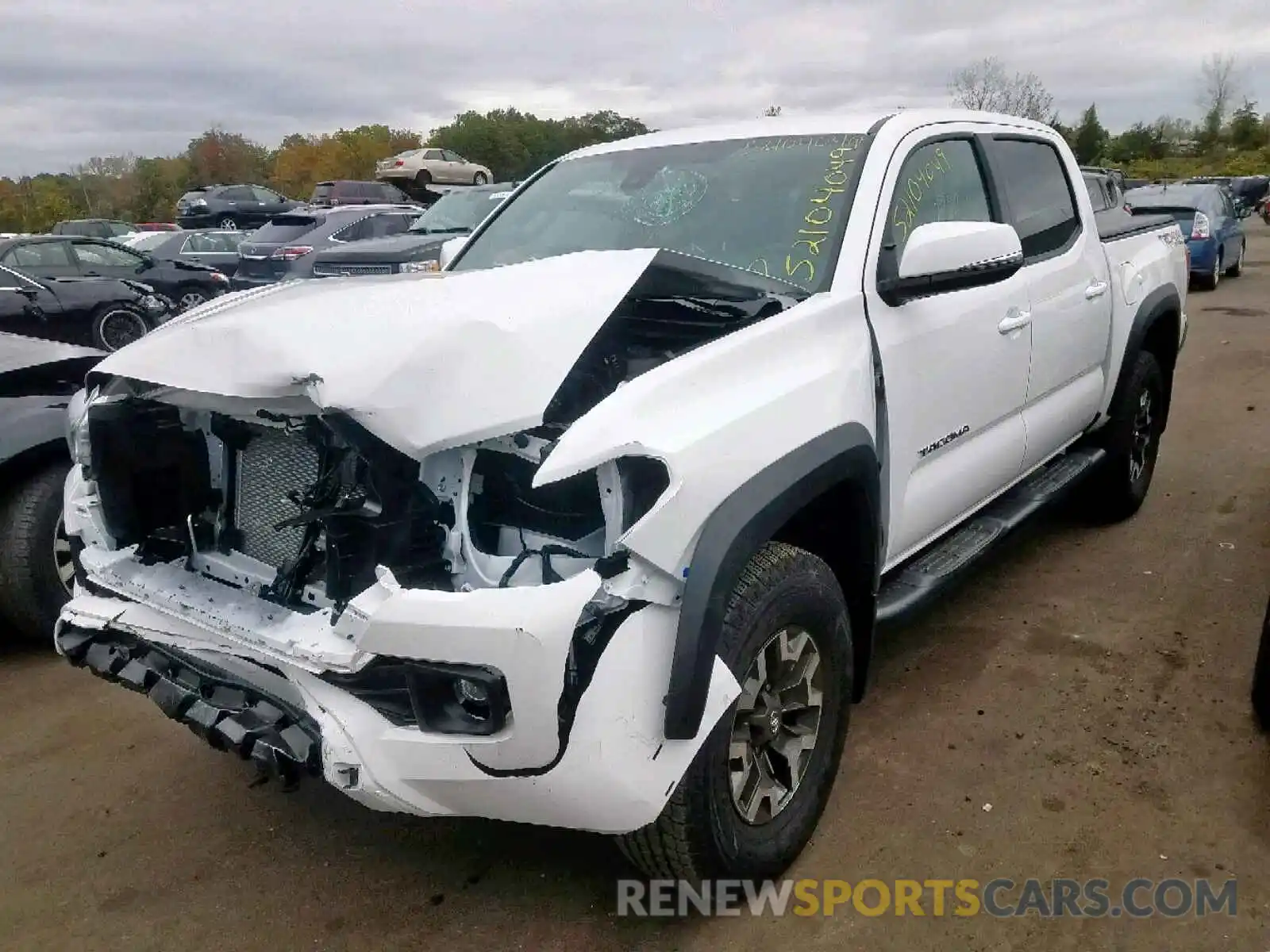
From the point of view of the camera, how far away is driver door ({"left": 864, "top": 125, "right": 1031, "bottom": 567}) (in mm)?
3006

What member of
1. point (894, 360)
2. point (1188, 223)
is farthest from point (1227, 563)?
point (1188, 223)

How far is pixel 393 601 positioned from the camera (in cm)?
202

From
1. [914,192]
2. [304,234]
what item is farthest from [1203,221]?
[914,192]

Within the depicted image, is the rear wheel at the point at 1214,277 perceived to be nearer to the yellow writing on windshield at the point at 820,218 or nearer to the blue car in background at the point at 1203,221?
the blue car in background at the point at 1203,221

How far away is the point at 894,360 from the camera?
2955 mm

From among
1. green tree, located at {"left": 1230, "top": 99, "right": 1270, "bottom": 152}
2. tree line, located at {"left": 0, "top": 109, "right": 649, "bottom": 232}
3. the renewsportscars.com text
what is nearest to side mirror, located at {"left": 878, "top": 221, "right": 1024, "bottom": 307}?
the renewsportscars.com text

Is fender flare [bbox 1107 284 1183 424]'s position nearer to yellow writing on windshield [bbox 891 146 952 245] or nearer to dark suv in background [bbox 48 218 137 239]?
yellow writing on windshield [bbox 891 146 952 245]

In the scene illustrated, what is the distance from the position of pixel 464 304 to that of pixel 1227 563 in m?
4.07

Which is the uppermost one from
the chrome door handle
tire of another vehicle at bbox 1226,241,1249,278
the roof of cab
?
the roof of cab

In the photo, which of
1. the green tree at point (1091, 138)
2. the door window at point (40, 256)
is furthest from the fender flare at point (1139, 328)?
the green tree at point (1091, 138)

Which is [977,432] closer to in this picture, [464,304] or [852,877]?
[852,877]

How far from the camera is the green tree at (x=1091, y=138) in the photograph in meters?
53.8

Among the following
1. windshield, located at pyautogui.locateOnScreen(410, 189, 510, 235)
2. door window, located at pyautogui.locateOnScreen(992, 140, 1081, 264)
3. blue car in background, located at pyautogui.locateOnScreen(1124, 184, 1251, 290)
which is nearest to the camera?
door window, located at pyautogui.locateOnScreen(992, 140, 1081, 264)

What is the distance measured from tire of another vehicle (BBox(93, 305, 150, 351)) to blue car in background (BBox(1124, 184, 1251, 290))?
12.5 metres
